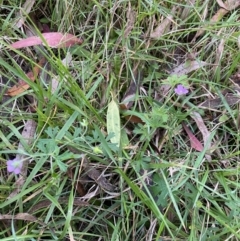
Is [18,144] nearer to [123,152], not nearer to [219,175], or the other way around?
[123,152]

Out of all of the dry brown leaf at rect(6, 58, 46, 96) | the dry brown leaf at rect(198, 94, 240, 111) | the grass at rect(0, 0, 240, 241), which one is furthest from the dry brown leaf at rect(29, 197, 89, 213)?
the dry brown leaf at rect(198, 94, 240, 111)

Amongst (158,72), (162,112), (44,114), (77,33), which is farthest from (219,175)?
(77,33)

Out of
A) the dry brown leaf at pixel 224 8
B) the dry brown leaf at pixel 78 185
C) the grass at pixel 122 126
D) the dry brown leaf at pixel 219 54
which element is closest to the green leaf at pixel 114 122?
the grass at pixel 122 126

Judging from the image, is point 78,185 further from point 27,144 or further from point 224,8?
point 224,8

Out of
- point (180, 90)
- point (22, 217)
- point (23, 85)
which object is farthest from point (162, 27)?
point (22, 217)

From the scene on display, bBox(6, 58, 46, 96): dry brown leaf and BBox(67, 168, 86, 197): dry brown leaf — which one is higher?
BBox(6, 58, 46, 96): dry brown leaf

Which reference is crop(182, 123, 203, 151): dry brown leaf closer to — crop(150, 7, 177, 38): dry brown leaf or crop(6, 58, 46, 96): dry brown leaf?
crop(150, 7, 177, 38): dry brown leaf

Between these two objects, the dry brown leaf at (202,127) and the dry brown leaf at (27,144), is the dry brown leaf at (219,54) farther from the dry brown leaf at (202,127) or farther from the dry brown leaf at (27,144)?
the dry brown leaf at (27,144)
